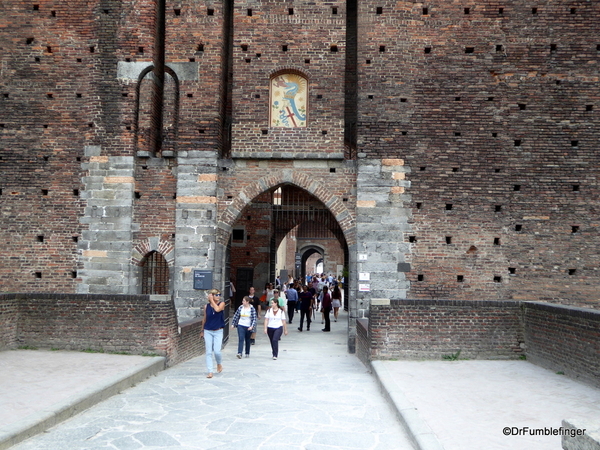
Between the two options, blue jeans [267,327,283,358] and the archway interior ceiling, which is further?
the archway interior ceiling

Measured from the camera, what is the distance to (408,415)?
562 cm

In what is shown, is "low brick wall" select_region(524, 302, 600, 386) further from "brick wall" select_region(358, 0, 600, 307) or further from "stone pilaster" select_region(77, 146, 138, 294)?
"stone pilaster" select_region(77, 146, 138, 294)

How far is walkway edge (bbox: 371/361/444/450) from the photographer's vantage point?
15.6 ft

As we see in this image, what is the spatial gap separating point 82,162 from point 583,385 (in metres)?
11.3

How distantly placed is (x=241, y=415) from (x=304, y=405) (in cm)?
92

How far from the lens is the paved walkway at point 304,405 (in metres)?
5.09

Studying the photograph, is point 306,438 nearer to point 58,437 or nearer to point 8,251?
point 58,437

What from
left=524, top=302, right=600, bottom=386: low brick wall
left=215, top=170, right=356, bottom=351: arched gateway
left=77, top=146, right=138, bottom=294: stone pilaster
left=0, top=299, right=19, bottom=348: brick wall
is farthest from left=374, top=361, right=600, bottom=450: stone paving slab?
left=77, top=146, right=138, bottom=294: stone pilaster

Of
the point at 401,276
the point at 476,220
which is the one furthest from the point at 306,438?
the point at 476,220

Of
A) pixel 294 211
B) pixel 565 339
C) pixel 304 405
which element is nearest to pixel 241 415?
pixel 304 405

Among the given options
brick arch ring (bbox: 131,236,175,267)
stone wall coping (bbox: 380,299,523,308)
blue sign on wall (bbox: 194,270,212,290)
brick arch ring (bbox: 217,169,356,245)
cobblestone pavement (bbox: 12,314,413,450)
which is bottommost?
cobblestone pavement (bbox: 12,314,413,450)

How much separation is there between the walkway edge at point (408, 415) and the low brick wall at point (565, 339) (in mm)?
2600

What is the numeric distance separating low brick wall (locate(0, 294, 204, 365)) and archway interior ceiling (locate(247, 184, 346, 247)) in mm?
6793

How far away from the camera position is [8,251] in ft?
42.2
